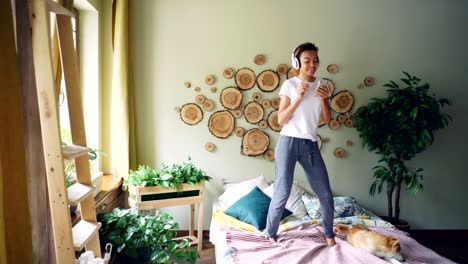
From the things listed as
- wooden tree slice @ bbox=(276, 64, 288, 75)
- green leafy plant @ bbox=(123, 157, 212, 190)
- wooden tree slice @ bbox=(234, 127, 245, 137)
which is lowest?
green leafy plant @ bbox=(123, 157, 212, 190)

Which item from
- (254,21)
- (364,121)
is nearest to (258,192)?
(364,121)

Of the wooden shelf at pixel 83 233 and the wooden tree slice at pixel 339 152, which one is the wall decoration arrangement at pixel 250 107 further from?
the wooden shelf at pixel 83 233

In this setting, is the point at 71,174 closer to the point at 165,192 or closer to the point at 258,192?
the point at 165,192

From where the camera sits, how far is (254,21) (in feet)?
10.0

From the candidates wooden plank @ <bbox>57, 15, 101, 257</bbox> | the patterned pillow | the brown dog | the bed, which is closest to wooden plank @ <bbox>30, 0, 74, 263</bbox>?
wooden plank @ <bbox>57, 15, 101, 257</bbox>

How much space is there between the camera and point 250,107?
3074mm

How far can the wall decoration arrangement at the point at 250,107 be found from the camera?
3039 millimetres

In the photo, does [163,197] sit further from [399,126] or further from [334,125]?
[399,126]

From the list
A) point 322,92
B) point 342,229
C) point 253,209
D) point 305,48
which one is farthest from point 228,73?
point 342,229

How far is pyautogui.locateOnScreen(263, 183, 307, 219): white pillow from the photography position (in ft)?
8.66

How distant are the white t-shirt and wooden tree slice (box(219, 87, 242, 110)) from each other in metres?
0.98

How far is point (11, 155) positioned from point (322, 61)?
280 cm

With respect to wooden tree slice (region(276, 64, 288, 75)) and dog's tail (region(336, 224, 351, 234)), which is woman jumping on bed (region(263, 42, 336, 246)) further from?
wooden tree slice (region(276, 64, 288, 75))

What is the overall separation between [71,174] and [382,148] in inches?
105
